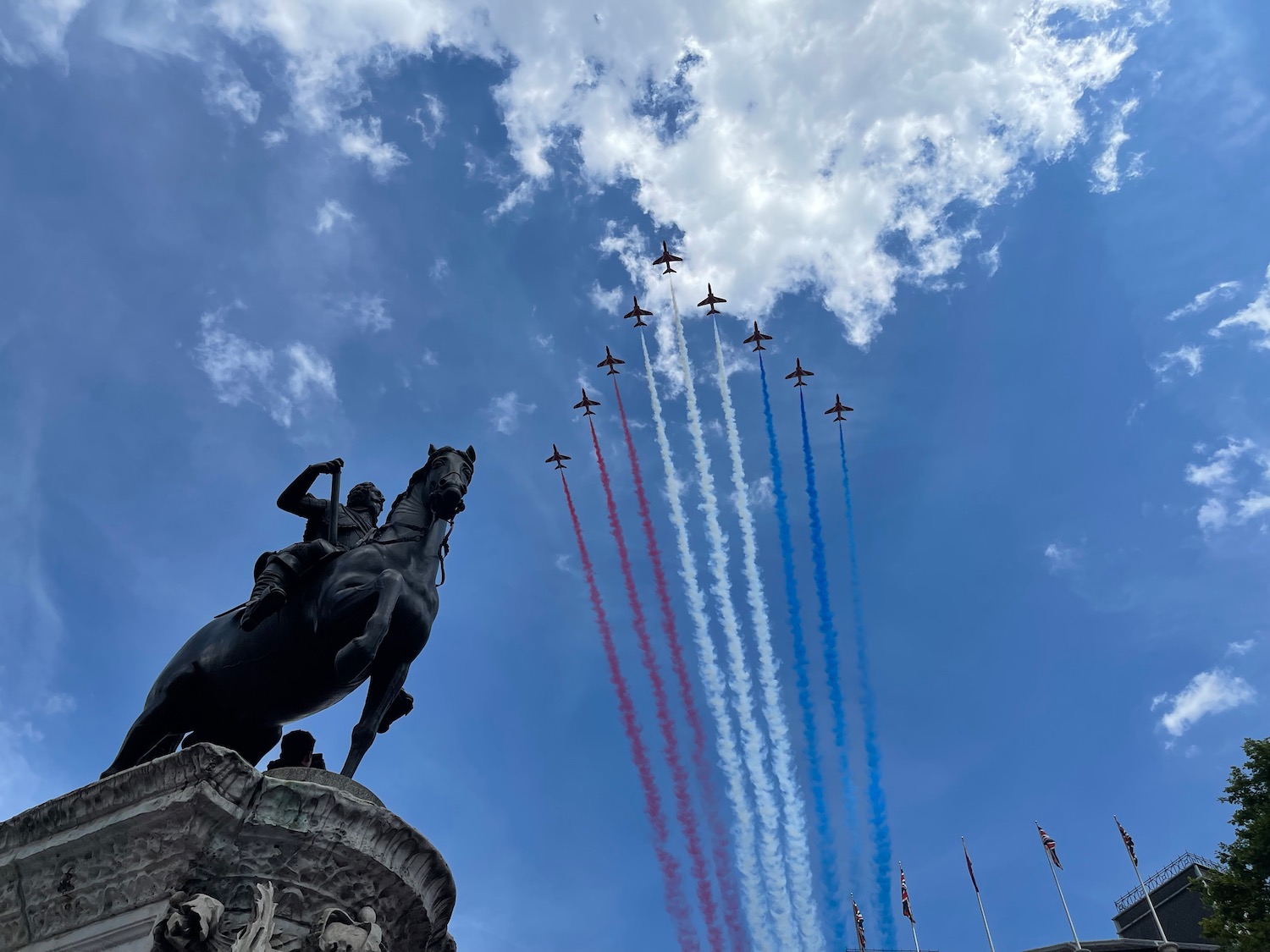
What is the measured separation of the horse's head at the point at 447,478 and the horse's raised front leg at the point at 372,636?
116 cm

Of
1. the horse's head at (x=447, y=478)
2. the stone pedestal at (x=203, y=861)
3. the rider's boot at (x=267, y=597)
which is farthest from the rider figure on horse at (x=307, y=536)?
the stone pedestal at (x=203, y=861)

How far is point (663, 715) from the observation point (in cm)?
7200

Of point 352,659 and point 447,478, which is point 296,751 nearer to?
point 352,659

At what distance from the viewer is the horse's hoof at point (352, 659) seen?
333 inches

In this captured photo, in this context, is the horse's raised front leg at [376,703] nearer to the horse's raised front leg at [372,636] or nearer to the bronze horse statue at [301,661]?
the bronze horse statue at [301,661]

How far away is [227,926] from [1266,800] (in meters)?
34.8

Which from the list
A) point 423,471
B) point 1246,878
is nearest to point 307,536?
point 423,471

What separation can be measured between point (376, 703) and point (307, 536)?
2222 mm

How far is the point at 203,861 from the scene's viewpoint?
6680mm

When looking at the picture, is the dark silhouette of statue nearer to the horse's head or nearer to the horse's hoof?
the horse's hoof

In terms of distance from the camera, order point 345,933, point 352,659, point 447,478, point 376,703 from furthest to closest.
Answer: point 447,478 < point 376,703 < point 352,659 < point 345,933

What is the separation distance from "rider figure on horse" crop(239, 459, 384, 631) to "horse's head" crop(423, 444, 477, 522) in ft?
2.65

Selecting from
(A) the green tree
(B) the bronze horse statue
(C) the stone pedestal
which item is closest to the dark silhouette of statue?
(B) the bronze horse statue

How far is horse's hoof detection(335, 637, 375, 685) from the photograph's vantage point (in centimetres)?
846
